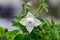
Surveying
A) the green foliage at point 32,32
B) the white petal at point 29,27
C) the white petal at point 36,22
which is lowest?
the green foliage at point 32,32

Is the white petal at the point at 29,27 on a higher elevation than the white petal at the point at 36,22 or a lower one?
lower

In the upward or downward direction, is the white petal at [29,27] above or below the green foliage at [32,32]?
above

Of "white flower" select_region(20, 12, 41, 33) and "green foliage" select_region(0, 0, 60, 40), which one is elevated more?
"white flower" select_region(20, 12, 41, 33)

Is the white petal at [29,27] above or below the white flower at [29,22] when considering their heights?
below

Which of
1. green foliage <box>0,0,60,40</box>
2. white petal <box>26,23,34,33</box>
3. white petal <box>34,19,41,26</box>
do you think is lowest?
green foliage <box>0,0,60,40</box>

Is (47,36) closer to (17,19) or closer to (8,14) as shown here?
(17,19)

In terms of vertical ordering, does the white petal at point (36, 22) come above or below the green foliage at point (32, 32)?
above

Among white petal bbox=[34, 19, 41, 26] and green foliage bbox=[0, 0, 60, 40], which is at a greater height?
white petal bbox=[34, 19, 41, 26]

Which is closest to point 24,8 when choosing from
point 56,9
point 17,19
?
point 17,19
